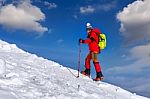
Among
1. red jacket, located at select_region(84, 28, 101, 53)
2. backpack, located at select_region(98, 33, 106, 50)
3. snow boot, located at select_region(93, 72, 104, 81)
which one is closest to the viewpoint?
snow boot, located at select_region(93, 72, 104, 81)

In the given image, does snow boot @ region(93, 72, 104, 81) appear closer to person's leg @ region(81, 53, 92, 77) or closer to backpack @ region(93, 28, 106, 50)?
person's leg @ region(81, 53, 92, 77)

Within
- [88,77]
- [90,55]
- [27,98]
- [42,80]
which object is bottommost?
[27,98]

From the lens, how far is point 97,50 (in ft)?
69.9

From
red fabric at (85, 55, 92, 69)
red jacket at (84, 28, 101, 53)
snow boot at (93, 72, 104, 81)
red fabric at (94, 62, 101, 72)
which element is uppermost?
red jacket at (84, 28, 101, 53)

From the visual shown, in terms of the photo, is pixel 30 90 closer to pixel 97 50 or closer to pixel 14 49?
pixel 97 50

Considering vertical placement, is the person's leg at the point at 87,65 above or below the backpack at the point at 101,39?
below

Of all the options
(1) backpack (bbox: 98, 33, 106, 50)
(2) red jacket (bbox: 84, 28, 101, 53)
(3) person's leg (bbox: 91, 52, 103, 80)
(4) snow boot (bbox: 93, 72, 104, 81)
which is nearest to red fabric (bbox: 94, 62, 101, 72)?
(3) person's leg (bbox: 91, 52, 103, 80)

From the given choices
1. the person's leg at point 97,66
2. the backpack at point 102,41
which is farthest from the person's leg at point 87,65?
the backpack at point 102,41

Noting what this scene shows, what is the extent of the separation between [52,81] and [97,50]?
21.8ft

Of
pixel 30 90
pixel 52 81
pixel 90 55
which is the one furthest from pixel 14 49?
pixel 30 90

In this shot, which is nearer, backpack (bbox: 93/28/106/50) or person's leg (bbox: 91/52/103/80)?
person's leg (bbox: 91/52/103/80)

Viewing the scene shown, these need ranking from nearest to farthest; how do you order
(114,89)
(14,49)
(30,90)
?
(30,90) → (114,89) → (14,49)

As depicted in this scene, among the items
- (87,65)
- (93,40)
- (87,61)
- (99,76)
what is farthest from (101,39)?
(99,76)

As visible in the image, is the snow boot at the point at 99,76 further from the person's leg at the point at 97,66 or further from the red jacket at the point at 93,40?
the red jacket at the point at 93,40
